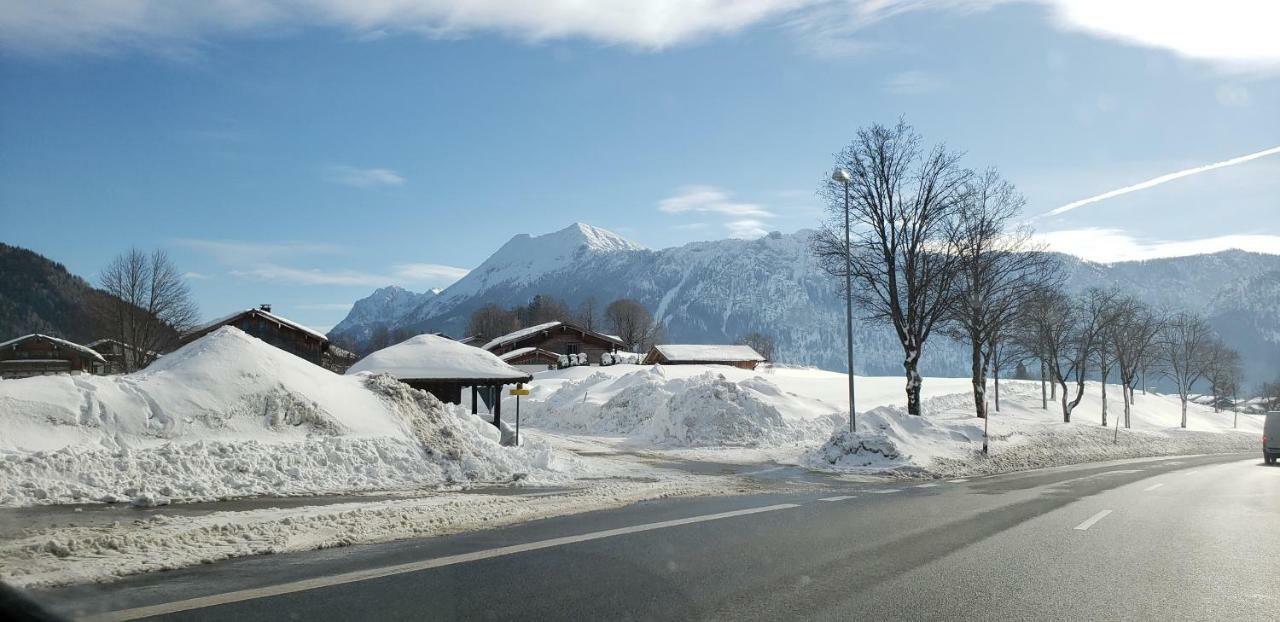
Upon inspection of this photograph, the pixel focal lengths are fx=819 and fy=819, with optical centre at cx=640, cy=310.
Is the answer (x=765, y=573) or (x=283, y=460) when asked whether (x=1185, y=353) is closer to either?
(x=283, y=460)

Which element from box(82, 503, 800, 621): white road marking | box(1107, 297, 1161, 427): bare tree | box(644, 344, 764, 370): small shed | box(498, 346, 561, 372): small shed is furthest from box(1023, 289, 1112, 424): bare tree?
box(82, 503, 800, 621): white road marking

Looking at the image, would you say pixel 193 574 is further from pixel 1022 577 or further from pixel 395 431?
pixel 395 431

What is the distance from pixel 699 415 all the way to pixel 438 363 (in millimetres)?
10902

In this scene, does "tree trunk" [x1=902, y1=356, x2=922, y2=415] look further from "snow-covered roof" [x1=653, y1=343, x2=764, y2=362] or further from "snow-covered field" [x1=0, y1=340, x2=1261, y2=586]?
"snow-covered roof" [x1=653, y1=343, x2=764, y2=362]

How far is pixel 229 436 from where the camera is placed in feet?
52.1

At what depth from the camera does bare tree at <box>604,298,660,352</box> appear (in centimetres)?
12962

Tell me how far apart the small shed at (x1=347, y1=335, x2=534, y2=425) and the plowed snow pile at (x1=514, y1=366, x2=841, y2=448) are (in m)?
7.63

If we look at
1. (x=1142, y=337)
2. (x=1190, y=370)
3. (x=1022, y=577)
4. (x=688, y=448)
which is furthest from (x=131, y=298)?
(x=1190, y=370)

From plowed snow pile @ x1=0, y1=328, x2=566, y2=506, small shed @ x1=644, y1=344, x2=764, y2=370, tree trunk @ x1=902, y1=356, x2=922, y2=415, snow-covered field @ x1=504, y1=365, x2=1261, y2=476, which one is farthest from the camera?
small shed @ x1=644, y1=344, x2=764, y2=370

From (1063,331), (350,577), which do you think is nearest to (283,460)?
(350,577)

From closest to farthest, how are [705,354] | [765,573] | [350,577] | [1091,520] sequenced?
[350,577]
[765,573]
[1091,520]
[705,354]

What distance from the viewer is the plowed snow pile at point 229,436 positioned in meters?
13.4

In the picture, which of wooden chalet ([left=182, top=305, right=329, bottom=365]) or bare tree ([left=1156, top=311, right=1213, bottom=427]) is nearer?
wooden chalet ([left=182, top=305, right=329, bottom=365])

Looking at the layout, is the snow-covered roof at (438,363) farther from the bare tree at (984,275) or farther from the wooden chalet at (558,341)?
the wooden chalet at (558,341)
